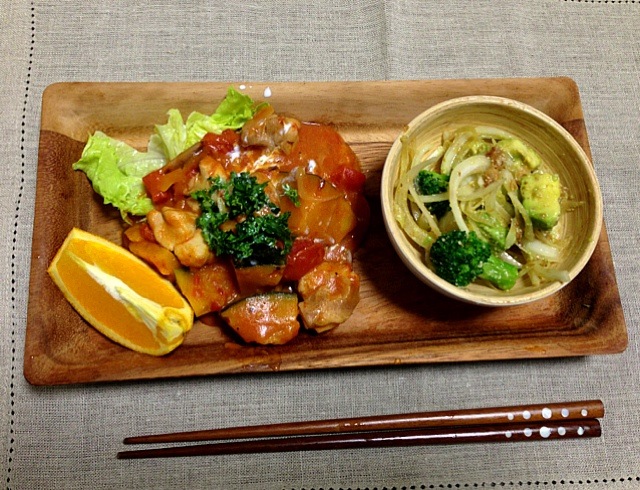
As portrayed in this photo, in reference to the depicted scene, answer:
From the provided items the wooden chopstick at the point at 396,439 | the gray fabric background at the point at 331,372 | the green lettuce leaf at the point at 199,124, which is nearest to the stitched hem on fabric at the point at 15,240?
the gray fabric background at the point at 331,372

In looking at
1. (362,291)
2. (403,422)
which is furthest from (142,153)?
(403,422)

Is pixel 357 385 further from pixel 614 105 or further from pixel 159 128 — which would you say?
pixel 614 105

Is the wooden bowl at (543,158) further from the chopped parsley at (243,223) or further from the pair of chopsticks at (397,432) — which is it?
the pair of chopsticks at (397,432)

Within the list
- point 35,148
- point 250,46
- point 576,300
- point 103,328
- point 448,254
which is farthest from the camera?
point 250,46

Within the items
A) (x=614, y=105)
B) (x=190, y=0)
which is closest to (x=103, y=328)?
(x=190, y=0)

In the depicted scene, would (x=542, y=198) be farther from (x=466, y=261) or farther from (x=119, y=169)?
(x=119, y=169)

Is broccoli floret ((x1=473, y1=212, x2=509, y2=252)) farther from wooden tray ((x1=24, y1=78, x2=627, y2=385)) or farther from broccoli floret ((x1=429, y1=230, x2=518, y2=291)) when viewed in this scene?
wooden tray ((x1=24, y1=78, x2=627, y2=385))
